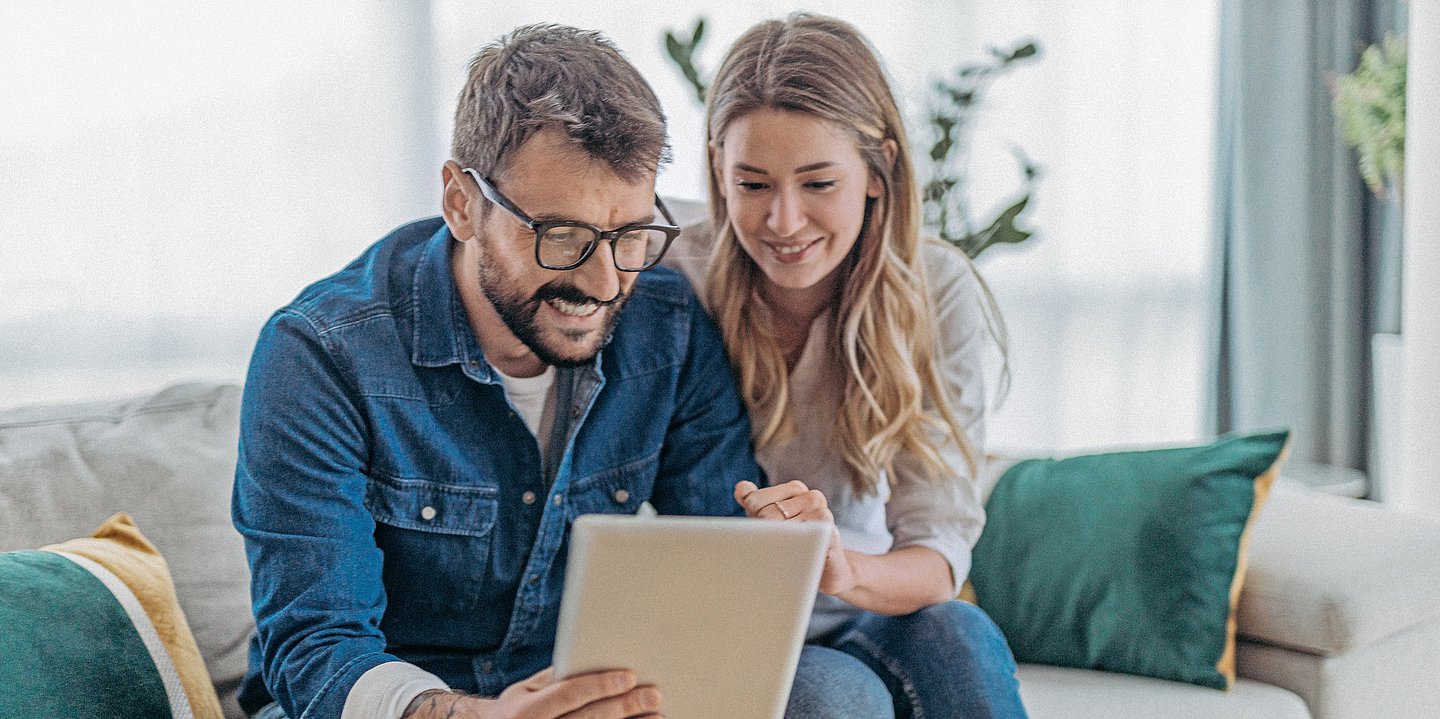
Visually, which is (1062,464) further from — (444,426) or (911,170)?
(444,426)

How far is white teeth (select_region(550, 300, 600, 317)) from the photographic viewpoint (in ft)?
4.01

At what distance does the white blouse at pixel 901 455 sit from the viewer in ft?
4.87

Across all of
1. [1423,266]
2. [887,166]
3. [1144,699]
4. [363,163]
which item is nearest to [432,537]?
[887,166]

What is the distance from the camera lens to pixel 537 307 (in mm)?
1229

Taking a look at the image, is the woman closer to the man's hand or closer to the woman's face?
the woman's face

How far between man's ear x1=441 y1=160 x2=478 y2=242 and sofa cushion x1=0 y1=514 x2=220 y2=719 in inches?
21.1

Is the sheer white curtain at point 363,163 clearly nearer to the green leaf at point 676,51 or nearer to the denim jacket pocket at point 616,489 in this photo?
the green leaf at point 676,51

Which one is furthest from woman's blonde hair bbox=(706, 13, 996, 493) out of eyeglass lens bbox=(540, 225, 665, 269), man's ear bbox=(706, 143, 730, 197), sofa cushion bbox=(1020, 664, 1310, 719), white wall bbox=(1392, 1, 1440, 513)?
white wall bbox=(1392, 1, 1440, 513)

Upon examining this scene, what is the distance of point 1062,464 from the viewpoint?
191 centimetres

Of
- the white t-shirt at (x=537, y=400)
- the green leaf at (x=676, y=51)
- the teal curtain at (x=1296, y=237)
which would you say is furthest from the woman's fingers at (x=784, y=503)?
the teal curtain at (x=1296, y=237)

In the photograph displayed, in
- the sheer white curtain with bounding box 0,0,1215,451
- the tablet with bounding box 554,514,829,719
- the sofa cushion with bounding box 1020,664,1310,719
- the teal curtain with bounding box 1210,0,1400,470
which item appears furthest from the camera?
the teal curtain with bounding box 1210,0,1400,470

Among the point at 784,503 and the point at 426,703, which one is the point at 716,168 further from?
the point at 426,703

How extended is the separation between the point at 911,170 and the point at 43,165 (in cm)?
168

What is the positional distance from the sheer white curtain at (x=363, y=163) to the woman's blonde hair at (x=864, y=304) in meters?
0.17
